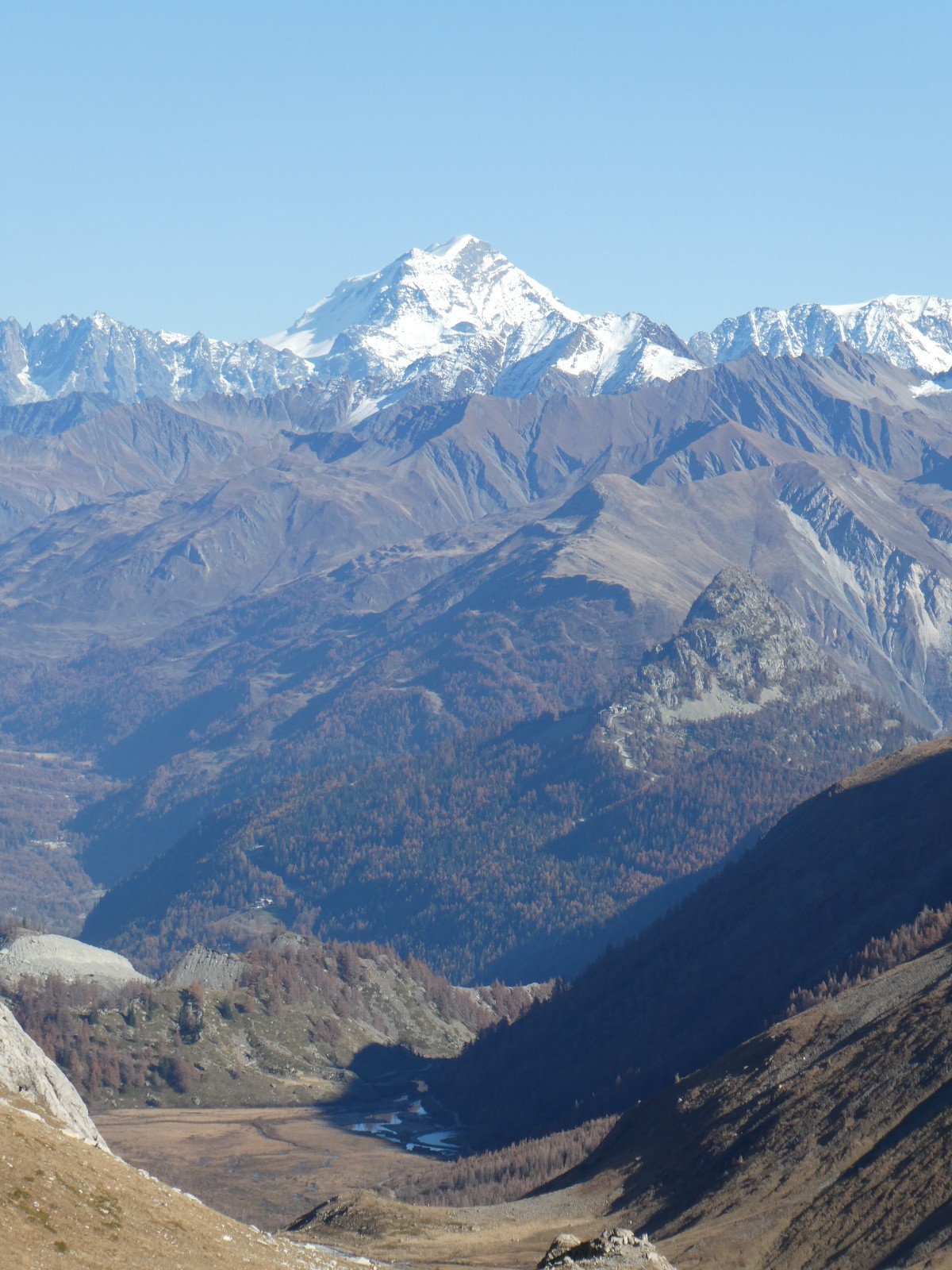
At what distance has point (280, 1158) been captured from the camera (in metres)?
200

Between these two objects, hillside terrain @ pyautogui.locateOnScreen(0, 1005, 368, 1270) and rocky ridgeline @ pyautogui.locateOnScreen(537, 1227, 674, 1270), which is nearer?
hillside terrain @ pyautogui.locateOnScreen(0, 1005, 368, 1270)

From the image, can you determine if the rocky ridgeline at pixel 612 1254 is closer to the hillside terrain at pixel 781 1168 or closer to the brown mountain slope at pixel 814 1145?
the hillside terrain at pixel 781 1168

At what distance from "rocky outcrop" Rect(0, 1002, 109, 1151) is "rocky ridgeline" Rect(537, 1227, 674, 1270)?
29.7 m

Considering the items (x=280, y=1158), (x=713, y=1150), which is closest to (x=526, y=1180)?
(x=280, y=1158)

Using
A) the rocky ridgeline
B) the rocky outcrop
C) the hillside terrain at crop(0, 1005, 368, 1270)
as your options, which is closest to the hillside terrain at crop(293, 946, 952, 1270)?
the rocky ridgeline

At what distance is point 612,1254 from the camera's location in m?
85.3

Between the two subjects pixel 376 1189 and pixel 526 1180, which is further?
pixel 376 1189

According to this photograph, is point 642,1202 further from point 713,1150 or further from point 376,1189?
point 376,1189

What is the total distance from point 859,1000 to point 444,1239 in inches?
1885

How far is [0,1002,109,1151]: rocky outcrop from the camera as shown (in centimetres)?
10069

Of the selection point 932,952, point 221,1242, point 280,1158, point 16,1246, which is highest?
point 16,1246

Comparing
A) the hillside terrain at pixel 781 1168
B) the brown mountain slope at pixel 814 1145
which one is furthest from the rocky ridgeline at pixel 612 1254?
the brown mountain slope at pixel 814 1145

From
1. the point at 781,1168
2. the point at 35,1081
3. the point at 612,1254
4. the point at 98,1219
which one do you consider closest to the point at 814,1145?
the point at 781,1168

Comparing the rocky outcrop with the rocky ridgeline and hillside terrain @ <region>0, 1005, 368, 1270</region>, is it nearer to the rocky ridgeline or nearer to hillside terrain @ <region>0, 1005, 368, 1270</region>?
hillside terrain @ <region>0, 1005, 368, 1270</region>
